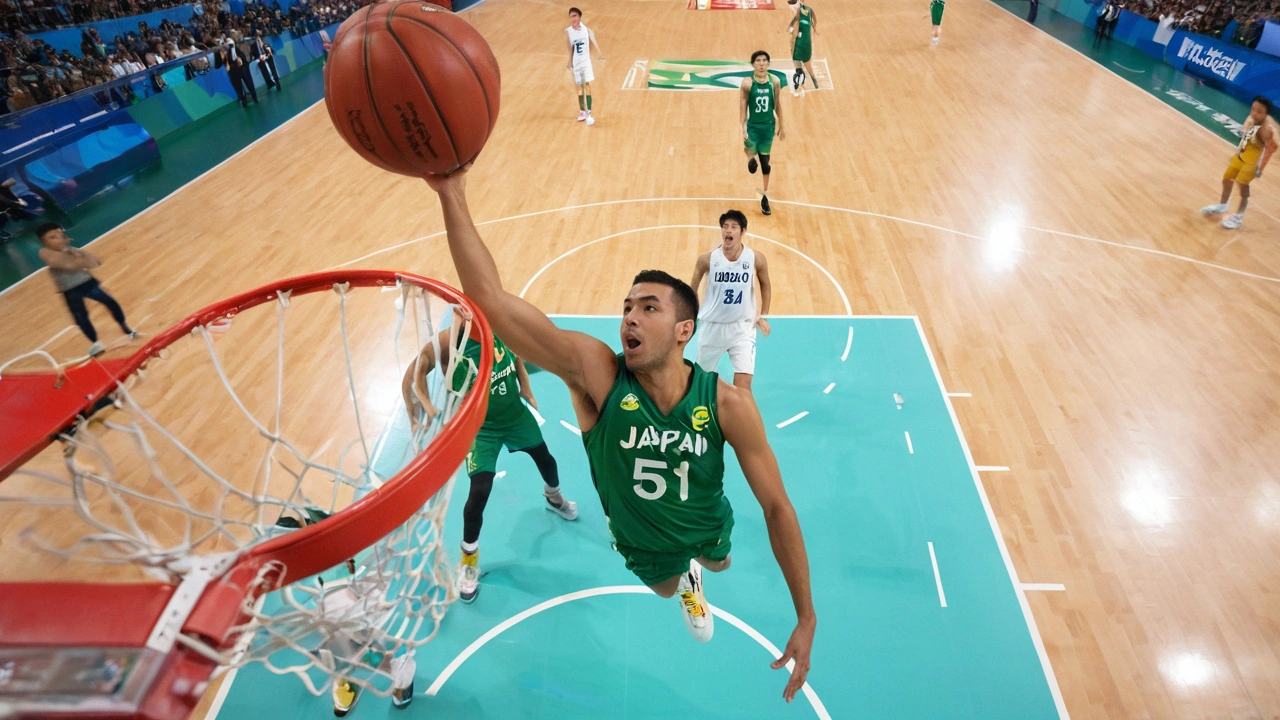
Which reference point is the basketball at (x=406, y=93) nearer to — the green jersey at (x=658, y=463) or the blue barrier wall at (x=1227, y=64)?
the green jersey at (x=658, y=463)

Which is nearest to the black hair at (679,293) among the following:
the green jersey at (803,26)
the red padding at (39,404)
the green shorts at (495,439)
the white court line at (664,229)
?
the green shorts at (495,439)

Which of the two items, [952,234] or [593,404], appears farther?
[952,234]

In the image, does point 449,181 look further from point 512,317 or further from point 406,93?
point 512,317

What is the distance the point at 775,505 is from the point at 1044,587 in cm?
254

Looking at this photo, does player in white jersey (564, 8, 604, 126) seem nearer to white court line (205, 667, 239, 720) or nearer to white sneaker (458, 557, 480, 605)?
white sneaker (458, 557, 480, 605)

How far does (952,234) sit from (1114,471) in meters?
3.66

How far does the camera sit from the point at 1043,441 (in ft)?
15.8

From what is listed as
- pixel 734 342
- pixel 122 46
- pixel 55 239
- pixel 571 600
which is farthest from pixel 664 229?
pixel 122 46

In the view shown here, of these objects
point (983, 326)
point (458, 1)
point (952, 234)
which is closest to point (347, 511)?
point (983, 326)

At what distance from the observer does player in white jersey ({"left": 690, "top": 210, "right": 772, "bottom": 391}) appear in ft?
14.9

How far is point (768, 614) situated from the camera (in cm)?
372

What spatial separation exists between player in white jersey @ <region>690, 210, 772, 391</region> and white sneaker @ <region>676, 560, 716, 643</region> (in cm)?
159

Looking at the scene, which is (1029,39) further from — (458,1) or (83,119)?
(83,119)

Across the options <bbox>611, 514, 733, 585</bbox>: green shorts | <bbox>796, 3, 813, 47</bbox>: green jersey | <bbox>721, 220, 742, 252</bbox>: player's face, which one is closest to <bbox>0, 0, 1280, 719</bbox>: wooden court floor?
<bbox>796, 3, 813, 47</bbox>: green jersey
